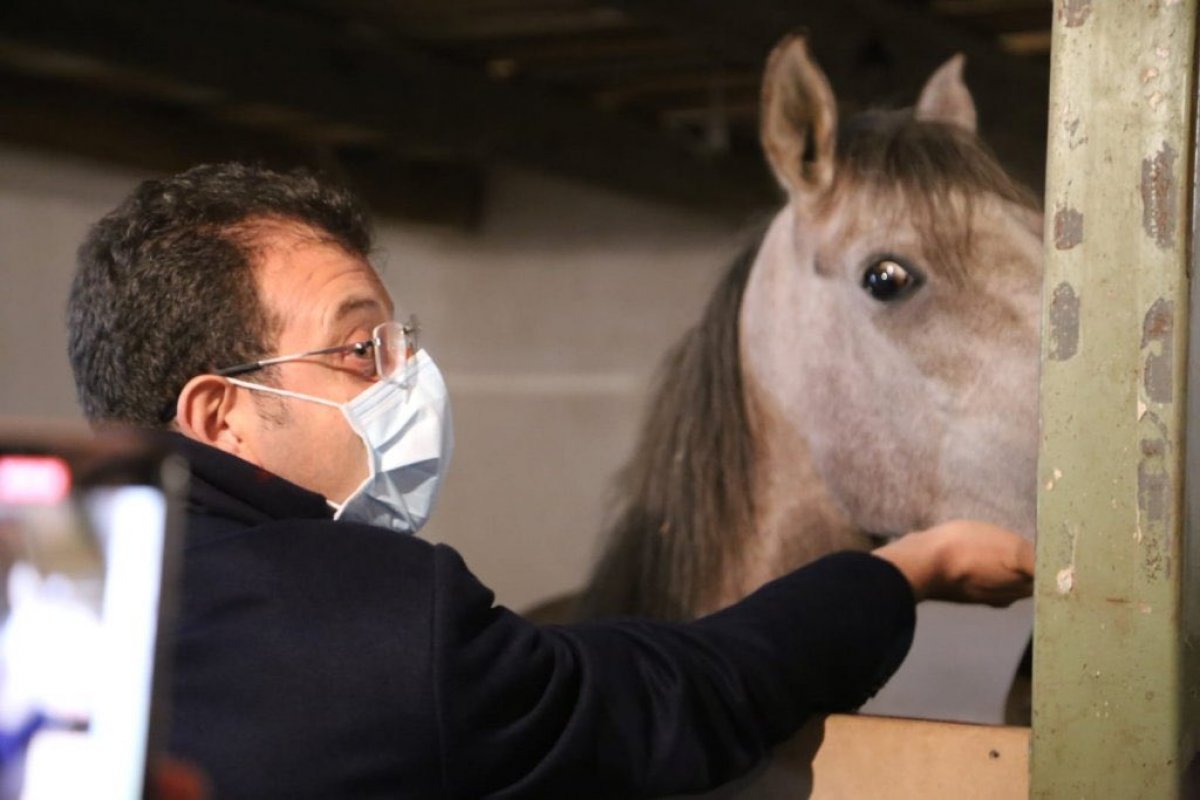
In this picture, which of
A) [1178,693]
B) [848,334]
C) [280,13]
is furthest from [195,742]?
[280,13]

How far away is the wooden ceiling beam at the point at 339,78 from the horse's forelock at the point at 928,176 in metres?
0.51

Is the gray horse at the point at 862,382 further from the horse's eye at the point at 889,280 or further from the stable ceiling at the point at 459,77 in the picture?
the stable ceiling at the point at 459,77

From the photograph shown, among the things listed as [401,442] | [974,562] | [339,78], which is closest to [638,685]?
[401,442]

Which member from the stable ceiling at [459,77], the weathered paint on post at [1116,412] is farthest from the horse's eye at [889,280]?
the weathered paint on post at [1116,412]

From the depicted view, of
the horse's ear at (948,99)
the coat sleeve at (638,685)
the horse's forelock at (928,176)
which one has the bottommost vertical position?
the coat sleeve at (638,685)

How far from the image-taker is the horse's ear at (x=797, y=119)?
1796mm

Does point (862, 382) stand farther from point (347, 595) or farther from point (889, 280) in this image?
point (347, 595)

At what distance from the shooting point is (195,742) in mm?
1074

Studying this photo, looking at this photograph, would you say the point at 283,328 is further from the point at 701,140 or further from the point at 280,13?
the point at 280,13

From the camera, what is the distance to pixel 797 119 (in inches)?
71.6

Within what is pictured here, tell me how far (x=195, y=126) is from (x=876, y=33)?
54.9 inches

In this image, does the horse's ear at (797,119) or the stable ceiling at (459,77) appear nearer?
the horse's ear at (797,119)

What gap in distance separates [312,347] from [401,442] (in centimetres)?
13

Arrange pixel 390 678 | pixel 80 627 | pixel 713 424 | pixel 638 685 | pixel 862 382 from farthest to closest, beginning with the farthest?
pixel 713 424
pixel 862 382
pixel 638 685
pixel 390 678
pixel 80 627
